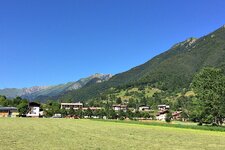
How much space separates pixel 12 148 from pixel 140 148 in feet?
36.7

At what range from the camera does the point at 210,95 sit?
104312 millimetres

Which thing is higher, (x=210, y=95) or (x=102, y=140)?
(x=210, y=95)

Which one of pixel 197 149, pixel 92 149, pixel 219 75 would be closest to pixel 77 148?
pixel 92 149

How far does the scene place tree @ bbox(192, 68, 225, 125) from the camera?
4097 inches

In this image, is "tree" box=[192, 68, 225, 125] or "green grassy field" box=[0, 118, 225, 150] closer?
"green grassy field" box=[0, 118, 225, 150]

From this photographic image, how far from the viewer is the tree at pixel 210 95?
104m

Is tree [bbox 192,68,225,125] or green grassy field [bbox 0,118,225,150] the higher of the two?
tree [bbox 192,68,225,125]

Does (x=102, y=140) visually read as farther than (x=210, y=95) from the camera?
No

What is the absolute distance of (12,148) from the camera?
1172 inches

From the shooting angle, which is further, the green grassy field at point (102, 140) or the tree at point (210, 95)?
the tree at point (210, 95)

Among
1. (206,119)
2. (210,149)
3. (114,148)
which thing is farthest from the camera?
(206,119)

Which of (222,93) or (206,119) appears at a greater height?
(222,93)

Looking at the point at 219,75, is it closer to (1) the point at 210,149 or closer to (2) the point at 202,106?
(2) the point at 202,106

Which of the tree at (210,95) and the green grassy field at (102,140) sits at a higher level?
the tree at (210,95)
